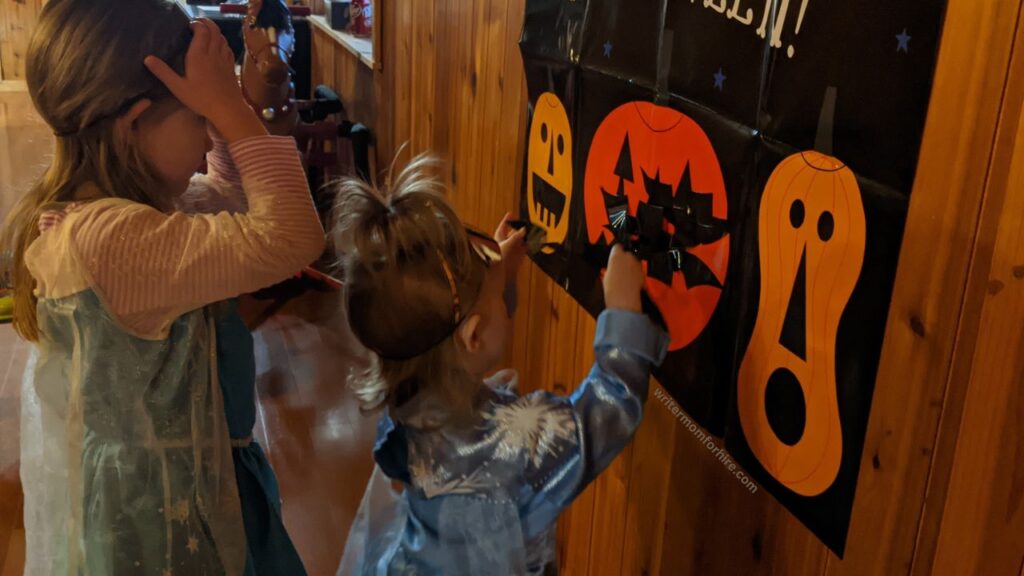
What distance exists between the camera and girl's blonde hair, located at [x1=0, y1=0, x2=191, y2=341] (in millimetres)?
1030

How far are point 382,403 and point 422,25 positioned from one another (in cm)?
153

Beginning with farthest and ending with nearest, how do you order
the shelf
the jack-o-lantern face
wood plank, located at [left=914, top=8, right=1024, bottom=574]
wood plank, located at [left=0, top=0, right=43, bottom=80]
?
wood plank, located at [left=0, top=0, right=43, bottom=80] < the shelf < the jack-o-lantern face < wood plank, located at [left=914, top=8, right=1024, bottom=574]

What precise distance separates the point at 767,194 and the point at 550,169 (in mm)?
573

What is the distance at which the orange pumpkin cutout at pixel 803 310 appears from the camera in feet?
2.75

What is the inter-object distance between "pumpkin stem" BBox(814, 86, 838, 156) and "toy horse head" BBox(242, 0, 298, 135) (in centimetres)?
249

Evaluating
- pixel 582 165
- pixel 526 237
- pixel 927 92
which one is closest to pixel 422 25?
pixel 582 165

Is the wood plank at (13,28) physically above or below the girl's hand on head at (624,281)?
below

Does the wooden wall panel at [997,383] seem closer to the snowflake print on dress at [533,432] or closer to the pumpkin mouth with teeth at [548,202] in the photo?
the snowflake print on dress at [533,432]

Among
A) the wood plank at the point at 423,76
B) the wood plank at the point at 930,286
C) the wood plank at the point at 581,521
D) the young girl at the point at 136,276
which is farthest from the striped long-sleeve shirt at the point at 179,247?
the wood plank at the point at 423,76

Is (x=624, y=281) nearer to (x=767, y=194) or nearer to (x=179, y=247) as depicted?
(x=767, y=194)

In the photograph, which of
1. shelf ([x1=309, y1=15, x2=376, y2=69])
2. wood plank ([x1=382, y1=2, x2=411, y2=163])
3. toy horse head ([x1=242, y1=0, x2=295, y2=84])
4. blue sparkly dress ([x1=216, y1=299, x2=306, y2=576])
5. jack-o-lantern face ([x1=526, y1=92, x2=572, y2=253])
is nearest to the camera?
blue sparkly dress ([x1=216, y1=299, x2=306, y2=576])

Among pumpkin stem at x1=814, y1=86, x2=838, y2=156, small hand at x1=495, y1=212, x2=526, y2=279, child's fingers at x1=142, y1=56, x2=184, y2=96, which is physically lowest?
small hand at x1=495, y1=212, x2=526, y2=279

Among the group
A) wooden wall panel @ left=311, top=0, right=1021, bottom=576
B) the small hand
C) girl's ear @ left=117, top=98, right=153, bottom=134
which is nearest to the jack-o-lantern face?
wooden wall panel @ left=311, top=0, right=1021, bottom=576

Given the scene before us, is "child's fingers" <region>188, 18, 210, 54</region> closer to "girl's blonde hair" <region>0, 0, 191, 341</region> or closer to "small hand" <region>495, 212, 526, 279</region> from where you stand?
"girl's blonde hair" <region>0, 0, 191, 341</region>
